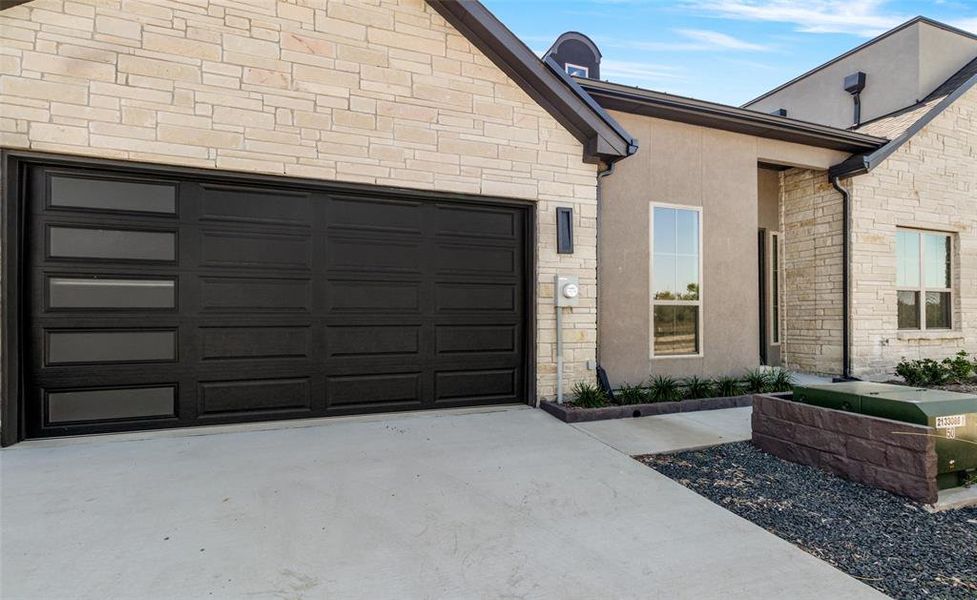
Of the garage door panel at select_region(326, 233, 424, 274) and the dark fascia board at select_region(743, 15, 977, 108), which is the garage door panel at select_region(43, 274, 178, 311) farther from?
the dark fascia board at select_region(743, 15, 977, 108)

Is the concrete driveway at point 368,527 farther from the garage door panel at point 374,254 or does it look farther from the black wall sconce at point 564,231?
the black wall sconce at point 564,231

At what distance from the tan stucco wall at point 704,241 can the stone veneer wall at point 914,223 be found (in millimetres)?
2203

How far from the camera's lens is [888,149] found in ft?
25.1

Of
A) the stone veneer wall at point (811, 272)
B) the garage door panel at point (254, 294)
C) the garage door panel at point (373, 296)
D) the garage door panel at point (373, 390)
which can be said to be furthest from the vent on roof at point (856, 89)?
the garage door panel at point (254, 294)

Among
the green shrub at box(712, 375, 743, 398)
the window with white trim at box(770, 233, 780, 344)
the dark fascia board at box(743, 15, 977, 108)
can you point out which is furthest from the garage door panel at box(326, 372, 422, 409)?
the dark fascia board at box(743, 15, 977, 108)

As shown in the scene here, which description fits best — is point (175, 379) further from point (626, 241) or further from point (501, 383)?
point (626, 241)

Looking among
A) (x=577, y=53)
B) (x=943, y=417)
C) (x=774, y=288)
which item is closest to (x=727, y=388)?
(x=943, y=417)

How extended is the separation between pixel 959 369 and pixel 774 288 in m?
2.88

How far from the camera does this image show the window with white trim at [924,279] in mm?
8109

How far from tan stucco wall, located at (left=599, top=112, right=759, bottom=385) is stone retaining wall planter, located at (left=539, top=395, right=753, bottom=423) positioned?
0.87m

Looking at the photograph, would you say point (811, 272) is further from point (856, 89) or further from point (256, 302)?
point (256, 302)

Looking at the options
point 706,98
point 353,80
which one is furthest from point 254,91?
point 706,98

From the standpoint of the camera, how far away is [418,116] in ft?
16.5

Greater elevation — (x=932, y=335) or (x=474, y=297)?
(x=474, y=297)
